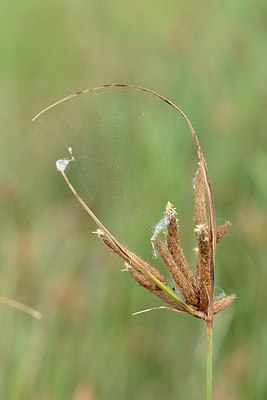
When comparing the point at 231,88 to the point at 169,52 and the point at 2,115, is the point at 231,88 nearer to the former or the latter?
the point at 169,52

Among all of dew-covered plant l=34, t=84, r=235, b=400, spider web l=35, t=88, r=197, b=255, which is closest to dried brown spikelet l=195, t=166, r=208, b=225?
dew-covered plant l=34, t=84, r=235, b=400

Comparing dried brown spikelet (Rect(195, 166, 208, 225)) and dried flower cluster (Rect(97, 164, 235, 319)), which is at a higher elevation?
dried brown spikelet (Rect(195, 166, 208, 225))

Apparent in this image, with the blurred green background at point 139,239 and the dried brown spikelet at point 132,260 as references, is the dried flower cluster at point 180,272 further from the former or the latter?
the blurred green background at point 139,239

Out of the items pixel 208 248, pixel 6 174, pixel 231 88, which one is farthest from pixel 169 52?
pixel 208 248

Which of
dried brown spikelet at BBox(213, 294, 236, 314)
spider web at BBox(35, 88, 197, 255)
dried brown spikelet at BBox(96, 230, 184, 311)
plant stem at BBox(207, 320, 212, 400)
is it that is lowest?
plant stem at BBox(207, 320, 212, 400)

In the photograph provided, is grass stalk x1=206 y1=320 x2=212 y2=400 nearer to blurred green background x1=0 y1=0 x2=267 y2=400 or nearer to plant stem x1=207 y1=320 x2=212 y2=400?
plant stem x1=207 y1=320 x2=212 y2=400

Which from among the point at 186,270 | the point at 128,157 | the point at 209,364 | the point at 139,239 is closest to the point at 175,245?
the point at 186,270
